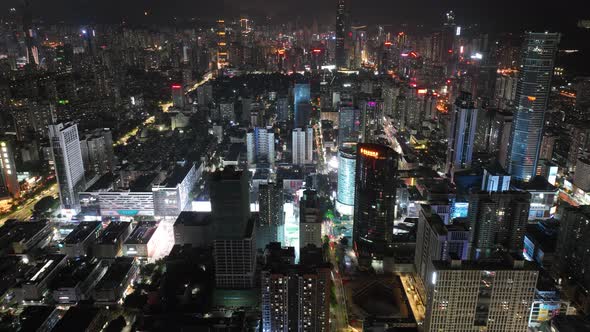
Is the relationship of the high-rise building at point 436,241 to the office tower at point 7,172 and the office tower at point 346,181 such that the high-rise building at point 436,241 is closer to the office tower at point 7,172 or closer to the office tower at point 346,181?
the office tower at point 346,181

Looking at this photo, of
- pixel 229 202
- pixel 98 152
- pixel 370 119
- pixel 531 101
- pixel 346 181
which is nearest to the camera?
pixel 229 202

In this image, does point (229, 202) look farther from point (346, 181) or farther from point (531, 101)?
point (531, 101)

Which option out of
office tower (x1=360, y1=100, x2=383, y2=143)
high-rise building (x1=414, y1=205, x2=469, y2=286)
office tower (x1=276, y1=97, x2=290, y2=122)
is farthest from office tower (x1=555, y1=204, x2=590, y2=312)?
office tower (x1=276, y1=97, x2=290, y2=122)

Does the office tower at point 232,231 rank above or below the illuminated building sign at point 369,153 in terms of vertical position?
below

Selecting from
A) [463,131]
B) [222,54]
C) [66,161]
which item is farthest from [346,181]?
[222,54]

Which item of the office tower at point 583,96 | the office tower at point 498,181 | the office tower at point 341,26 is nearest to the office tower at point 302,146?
the office tower at point 498,181

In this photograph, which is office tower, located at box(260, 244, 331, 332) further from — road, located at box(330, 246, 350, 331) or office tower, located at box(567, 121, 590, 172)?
office tower, located at box(567, 121, 590, 172)

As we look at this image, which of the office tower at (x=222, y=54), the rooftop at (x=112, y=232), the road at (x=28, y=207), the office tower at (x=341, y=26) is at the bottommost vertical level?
the road at (x=28, y=207)
